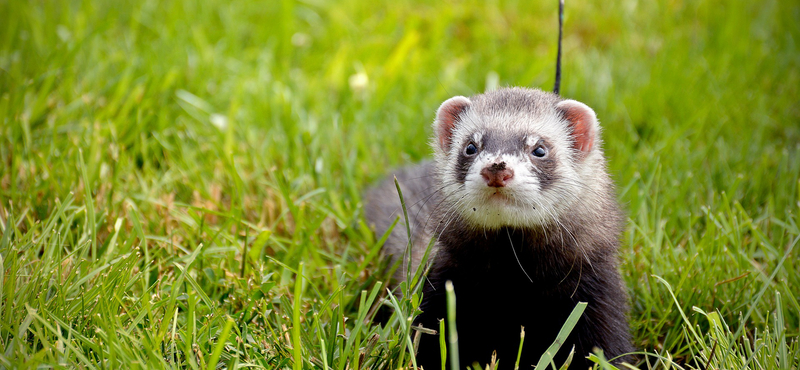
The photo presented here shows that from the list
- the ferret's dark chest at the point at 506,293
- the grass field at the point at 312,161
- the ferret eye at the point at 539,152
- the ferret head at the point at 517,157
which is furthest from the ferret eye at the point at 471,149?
the grass field at the point at 312,161

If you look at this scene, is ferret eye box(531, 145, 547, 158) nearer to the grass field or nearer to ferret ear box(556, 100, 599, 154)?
ferret ear box(556, 100, 599, 154)

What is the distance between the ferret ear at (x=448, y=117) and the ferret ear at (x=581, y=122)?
1.40 ft

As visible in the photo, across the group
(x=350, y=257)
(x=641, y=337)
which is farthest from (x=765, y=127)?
(x=350, y=257)

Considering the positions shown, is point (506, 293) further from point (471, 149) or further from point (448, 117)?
point (448, 117)

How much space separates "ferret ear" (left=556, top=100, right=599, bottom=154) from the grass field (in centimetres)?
73

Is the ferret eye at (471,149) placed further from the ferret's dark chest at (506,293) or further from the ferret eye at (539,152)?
the ferret's dark chest at (506,293)

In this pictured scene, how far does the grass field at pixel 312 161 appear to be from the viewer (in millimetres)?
2533

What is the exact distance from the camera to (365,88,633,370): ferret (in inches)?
103

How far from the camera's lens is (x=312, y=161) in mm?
4059

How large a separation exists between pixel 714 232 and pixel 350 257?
1.91 metres

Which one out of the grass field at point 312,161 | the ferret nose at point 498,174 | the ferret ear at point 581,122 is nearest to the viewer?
the ferret nose at point 498,174

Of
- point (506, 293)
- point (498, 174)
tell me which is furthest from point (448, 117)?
point (506, 293)

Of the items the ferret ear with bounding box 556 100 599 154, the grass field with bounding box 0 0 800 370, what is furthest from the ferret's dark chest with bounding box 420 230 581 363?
the ferret ear with bounding box 556 100 599 154

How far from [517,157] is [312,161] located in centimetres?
184
